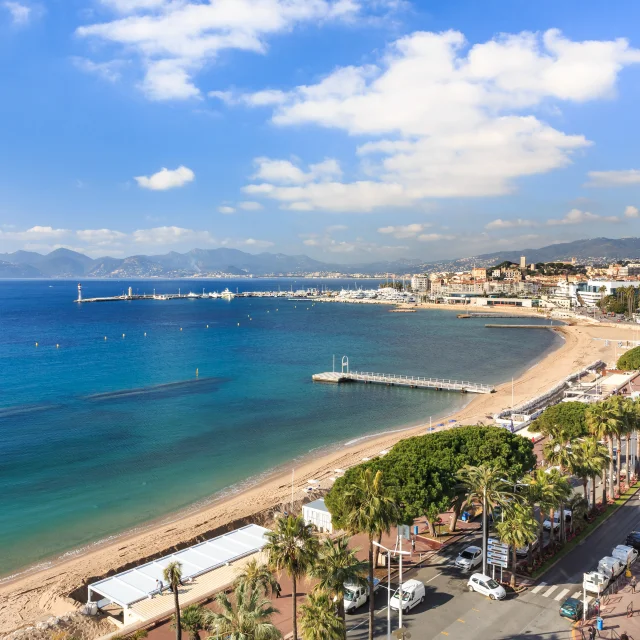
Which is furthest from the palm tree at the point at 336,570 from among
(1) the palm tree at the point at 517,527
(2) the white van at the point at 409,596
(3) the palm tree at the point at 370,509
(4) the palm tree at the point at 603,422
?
(4) the palm tree at the point at 603,422

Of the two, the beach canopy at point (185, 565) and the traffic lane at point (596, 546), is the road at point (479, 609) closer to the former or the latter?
the traffic lane at point (596, 546)

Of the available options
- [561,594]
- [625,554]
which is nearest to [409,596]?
[561,594]

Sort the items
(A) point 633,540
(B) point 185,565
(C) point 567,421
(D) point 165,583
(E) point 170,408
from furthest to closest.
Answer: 1. (E) point 170,408
2. (C) point 567,421
3. (A) point 633,540
4. (B) point 185,565
5. (D) point 165,583

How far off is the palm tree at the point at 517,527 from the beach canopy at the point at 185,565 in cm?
881

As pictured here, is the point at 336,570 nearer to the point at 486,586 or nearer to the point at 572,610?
the point at 486,586

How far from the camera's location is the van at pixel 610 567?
1889 cm

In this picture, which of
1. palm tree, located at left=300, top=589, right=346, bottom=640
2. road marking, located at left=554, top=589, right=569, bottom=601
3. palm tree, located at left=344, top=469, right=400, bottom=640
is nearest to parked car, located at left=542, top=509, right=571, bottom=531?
road marking, located at left=554, top=589, right=569, bottom=601

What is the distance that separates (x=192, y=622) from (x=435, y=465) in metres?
10.7

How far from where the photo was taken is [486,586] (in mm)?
18062

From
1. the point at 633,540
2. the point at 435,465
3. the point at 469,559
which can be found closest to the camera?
the point at 469,559

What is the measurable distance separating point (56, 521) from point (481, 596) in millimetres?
21903

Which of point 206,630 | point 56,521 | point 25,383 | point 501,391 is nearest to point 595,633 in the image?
point 206,630

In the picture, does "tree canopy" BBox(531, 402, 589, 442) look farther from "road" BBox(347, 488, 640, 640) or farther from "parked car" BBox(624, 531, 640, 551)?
"road" BBox(347, 488, 640, 640)

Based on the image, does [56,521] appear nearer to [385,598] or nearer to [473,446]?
[385,598]
